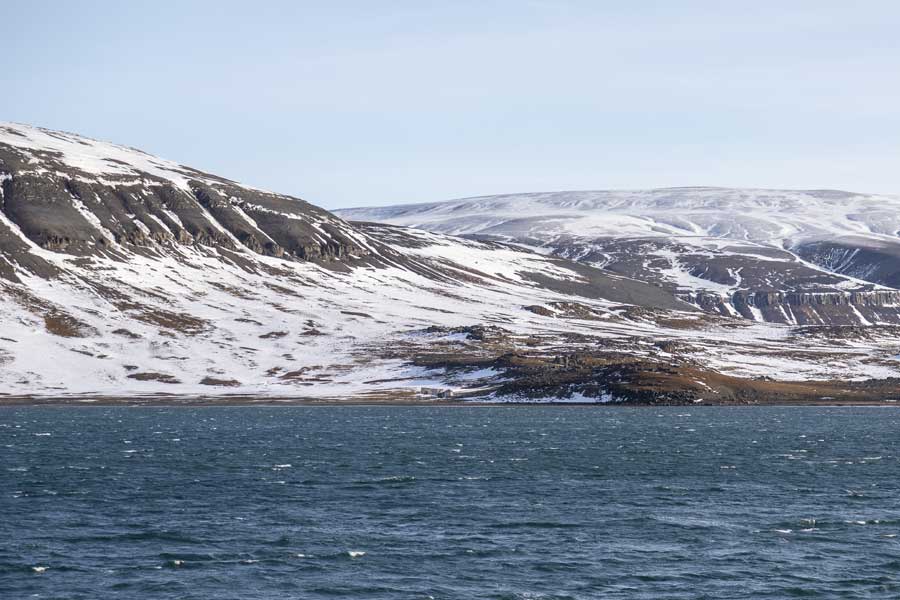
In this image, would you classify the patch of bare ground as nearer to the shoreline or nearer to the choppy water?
the shoreline

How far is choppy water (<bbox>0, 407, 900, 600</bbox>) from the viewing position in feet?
169

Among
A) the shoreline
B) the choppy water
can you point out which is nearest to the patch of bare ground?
the shoreline

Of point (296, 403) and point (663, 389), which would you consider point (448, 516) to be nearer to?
point (296, 403)

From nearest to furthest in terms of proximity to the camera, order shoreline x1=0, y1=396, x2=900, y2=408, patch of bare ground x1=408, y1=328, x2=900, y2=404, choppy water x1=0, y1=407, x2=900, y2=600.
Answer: choppy water x1=0, y1=407, x2=900, y2=600 → shoreline x1=0, y1=396, x2=900, y2=408 → patch of bare ground x1=408, y1=328, x2=900, y2=404

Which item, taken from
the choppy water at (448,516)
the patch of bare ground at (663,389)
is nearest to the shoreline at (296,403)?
the patch of bare ground at (663,389)

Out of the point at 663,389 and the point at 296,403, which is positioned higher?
the point at 663,389

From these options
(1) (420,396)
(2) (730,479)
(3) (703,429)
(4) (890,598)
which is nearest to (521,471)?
(2) (730,479)

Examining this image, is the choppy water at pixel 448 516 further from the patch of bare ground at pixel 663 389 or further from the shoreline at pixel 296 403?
the patch of bare ground at pixel 663 389

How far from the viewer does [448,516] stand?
68062mm

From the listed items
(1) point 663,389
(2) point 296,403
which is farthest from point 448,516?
(1) point 663,389

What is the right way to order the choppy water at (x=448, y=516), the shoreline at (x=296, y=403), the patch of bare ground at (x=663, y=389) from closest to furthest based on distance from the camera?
the choppy water at (x=448, y=516)
the shoreline at (x=296, y=403)
the patch of bare ground at (x=663, y=389)

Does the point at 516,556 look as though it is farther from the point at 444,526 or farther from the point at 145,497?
the point at 145,497

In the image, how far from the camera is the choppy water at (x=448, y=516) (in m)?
51.7

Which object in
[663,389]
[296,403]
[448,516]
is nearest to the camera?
[448,516]
